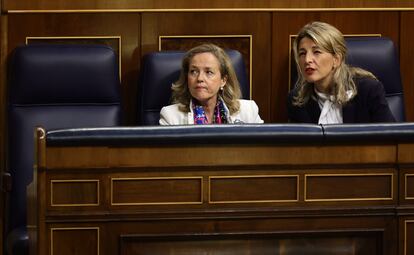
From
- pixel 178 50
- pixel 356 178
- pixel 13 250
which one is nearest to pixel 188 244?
pixel 356 178

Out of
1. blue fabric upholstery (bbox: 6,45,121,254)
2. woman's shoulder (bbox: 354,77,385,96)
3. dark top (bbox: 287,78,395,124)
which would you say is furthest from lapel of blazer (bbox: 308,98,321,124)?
blue fabric upholstery (bbox: 6,45,121,254)

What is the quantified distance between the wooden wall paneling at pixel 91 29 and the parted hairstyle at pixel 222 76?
0.31 meters

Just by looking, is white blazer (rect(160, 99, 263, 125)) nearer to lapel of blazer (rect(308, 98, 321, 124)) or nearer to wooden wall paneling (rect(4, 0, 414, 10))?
lapel of blazer (rect(308, 98, 321, 124))

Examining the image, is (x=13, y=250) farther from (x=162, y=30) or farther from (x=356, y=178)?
(x=356, y=178)

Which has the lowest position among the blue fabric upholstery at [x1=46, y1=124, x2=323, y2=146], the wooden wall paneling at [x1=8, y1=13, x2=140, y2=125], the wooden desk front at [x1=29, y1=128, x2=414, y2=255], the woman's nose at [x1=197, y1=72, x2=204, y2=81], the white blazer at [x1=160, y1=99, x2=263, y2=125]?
the wooden desk front at [x1=29, y1=128, x2=414, y2=255]

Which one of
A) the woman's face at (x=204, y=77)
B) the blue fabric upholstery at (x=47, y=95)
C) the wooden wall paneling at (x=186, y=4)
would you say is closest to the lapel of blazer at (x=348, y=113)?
the woman's face at (x=204, y=77)

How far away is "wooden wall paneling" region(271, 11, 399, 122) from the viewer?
308 centimetres

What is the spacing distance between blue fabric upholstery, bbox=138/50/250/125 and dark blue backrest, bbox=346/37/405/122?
14.7 inches

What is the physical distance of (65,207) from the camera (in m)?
1.92

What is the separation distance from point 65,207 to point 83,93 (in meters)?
0.95

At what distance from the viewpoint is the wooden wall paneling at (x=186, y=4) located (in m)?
2.99

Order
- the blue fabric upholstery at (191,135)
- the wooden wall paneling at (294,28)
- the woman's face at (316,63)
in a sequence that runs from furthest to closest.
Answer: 1. the wooden wall paneling at (294,28)
2. the woman's face at (316,63)
3. the blue fabric upholstery at (191,135)

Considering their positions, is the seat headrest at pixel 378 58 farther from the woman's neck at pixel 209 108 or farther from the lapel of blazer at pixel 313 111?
the woman's neck at pixel 209 108

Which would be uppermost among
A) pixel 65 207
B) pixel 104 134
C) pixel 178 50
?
pixel 178 50
